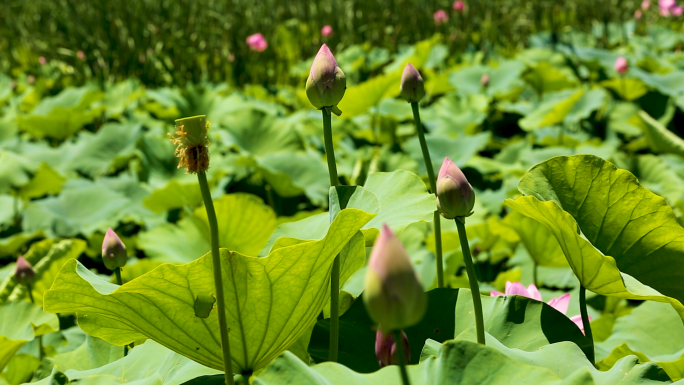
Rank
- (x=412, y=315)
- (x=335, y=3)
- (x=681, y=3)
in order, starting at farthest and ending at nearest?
(x=681, y=3) < (x=335, y=3) < (x=412, y=315)

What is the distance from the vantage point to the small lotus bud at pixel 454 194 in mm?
646

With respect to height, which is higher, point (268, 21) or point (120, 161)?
point (268, 21)

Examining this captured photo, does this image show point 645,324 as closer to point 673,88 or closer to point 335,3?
point 673,88

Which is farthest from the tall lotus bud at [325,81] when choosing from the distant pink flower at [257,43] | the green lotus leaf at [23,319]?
the distant pink flower at [257,43]

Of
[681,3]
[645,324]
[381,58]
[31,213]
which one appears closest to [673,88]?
[381,58]

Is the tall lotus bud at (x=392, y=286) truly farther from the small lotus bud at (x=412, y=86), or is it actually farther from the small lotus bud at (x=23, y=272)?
the small lotus bud at (x=23, y=272)

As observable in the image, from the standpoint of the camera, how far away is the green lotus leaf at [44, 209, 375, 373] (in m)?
0.66

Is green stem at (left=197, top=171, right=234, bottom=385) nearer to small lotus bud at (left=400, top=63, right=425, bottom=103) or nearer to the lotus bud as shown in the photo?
the lotus bud

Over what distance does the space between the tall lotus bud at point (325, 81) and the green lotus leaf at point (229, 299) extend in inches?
6.1

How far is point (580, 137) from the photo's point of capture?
3043mm

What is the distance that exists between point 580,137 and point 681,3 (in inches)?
187

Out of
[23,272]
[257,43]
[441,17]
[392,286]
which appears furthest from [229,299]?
[441,17]

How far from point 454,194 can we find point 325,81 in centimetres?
18

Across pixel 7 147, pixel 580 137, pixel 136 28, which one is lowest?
pixel 580 137
